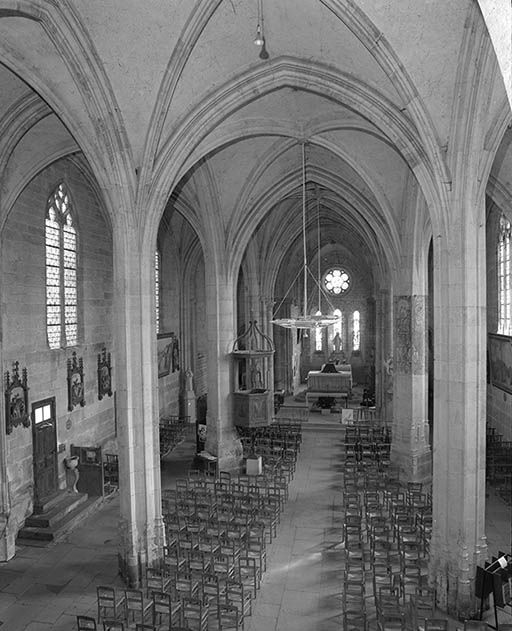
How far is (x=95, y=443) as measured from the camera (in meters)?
20.5

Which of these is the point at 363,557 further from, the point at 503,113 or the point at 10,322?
the point at 10,322

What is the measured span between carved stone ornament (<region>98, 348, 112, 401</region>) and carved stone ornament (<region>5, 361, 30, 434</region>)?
15.9ft

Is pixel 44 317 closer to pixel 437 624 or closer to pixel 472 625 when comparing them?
pixel 437 624

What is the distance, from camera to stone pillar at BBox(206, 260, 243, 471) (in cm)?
2161

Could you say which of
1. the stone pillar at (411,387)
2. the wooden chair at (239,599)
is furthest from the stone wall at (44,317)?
the stone pillar at (411,387)

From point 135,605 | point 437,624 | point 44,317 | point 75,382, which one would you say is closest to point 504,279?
point 437,624

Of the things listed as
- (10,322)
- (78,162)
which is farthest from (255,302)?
(10,322)

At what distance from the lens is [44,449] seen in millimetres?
16953

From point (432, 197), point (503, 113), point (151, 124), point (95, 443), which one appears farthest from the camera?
point (95, 443)

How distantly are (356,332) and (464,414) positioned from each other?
36.9 meters

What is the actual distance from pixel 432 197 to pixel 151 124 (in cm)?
636

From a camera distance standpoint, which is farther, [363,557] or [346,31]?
[363,557]

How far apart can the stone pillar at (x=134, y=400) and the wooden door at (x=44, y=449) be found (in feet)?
15.7

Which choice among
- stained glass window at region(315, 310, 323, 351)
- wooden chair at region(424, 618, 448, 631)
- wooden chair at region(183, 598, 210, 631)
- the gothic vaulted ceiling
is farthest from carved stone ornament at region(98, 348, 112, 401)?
stained glass window at region(315, 310, 323, 351)
